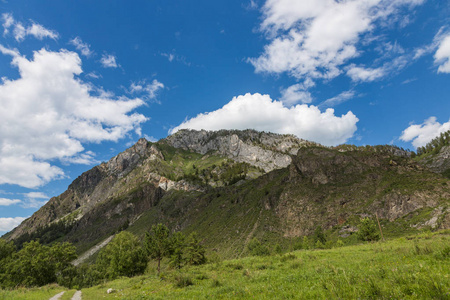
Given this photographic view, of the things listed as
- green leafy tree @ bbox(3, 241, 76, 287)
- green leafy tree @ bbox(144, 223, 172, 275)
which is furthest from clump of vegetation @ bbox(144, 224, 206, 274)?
green leafy tree @ bbox(3, 241, 76, 287)

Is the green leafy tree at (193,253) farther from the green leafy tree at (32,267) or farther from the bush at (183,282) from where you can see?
the bush at (183,282)

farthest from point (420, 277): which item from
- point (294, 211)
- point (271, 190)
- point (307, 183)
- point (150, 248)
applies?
point (271, 190)

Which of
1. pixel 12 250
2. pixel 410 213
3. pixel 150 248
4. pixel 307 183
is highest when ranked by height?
pixel 307 183

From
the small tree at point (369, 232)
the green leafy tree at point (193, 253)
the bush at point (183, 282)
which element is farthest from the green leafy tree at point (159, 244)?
Answer: the small tree at point (369, 232)

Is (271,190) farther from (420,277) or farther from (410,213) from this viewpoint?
(420,277)

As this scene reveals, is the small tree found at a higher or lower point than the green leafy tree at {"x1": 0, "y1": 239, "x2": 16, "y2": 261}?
lower

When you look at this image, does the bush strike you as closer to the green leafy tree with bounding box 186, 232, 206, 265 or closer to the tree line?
the tree line

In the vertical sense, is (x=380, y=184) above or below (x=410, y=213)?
above

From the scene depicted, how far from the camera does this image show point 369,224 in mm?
66250

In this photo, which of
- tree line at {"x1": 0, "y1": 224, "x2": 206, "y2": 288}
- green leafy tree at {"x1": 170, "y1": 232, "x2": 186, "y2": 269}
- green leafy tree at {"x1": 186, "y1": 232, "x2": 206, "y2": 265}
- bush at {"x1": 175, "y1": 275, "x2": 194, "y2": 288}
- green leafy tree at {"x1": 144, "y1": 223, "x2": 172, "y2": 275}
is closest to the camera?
bush at {"x1": 175, "y1": 275, "x2": 194, "y2": 288}

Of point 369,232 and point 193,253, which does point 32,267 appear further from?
point 369,232

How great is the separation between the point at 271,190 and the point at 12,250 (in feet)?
452

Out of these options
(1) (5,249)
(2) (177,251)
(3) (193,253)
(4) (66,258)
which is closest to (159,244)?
(2) (177,251)

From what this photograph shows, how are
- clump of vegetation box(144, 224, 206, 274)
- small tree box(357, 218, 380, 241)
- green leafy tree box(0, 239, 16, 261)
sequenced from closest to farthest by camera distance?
clump of vegetation box(144, 224, 206, 274), green leafy tree box(0, 239, 16, 261), small tree box(357, 218, 380, 241)
